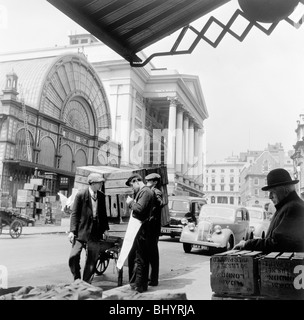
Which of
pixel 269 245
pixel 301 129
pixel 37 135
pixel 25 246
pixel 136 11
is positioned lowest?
pixel 25 246

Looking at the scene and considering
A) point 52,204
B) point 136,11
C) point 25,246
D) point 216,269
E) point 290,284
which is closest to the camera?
point 290,284

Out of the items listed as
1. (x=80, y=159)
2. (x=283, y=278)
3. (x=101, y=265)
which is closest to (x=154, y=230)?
(x=101, y=265)

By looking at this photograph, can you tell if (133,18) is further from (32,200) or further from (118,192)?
(32,200)

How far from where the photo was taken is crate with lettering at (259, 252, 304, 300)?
244 cm

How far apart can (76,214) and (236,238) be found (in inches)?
301

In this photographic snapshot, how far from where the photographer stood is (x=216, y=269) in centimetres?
266

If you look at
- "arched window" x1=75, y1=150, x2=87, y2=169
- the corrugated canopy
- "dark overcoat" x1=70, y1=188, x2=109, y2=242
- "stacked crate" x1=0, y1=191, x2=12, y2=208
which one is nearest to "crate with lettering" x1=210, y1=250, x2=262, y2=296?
the corrugated canopy

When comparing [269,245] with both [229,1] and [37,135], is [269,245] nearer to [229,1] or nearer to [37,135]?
[229,1]

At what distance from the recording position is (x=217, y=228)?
1118cm

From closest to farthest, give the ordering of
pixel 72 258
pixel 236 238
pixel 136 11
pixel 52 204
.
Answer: pixel 136 11
pixel 72 258
pixel 236 238
pixel 52 204

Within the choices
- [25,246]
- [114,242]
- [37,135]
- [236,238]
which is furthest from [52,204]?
[114,242]

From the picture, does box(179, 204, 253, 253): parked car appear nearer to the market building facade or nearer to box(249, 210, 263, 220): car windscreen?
box(249, 210, 263, 220): car windscreen

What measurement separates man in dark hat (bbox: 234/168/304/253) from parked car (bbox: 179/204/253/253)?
8083 mm
